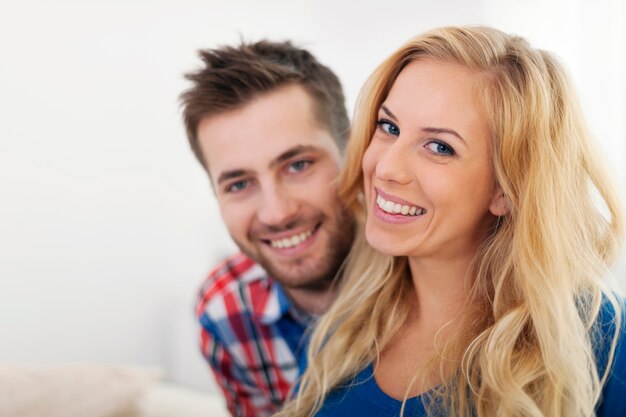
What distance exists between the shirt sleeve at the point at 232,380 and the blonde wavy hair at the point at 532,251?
2.87 ft

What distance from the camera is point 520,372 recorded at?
3.54 feet

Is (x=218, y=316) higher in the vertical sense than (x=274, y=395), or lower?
higher

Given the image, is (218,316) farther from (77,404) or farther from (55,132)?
(55,132)

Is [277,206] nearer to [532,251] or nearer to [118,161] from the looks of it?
[532,251]

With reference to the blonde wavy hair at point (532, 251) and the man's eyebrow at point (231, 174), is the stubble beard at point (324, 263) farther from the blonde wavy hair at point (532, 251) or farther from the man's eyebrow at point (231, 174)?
the blonde wavy hair at point (532, 251)

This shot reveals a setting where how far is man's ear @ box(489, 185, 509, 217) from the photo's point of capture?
3.82ft

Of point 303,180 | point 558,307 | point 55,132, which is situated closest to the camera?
point 558,307

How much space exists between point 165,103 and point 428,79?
1924 mm

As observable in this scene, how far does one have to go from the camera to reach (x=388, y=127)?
1247 millimetres

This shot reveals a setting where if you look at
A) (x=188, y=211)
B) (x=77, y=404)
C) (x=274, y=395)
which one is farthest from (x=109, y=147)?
(x=77, y=404)

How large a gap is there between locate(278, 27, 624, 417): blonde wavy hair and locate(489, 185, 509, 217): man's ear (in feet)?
0.06

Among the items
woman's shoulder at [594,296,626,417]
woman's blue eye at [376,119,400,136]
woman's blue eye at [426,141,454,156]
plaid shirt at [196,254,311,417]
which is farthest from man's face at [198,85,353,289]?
woman's shoulder at [594,296,626,417]

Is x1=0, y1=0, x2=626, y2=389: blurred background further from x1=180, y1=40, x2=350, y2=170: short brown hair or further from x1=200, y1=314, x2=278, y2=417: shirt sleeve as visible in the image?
x1=200, y1=314, x2=278, y2=417: shirt sleeve

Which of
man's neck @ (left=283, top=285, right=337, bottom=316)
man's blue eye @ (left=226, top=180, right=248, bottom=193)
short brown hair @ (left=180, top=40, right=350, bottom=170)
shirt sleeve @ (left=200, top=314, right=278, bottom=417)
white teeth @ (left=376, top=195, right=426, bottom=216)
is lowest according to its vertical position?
shirt sleeve @ (left=200, top=314, right=278, bottom=417)
